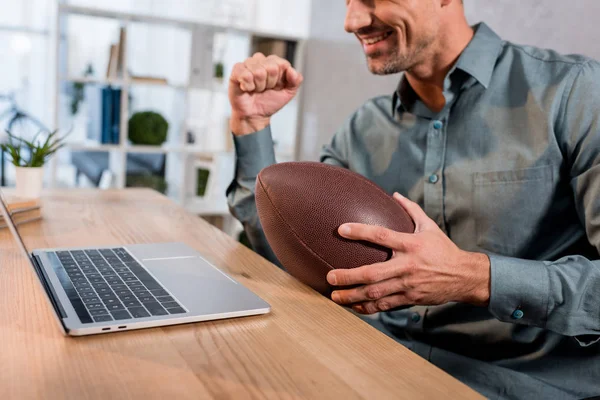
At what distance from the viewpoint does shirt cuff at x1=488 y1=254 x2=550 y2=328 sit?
105 cm

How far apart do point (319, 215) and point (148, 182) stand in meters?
3.19

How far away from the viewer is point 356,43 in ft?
10.8

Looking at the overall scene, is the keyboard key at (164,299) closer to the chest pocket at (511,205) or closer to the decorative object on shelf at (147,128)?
the chest pocket at (511,205)

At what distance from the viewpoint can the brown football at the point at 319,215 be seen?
946mm

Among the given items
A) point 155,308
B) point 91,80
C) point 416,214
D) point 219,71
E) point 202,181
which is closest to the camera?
point 155,308

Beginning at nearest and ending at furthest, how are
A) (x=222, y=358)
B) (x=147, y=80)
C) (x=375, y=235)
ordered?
(x=222, y=358), (x=375, y=235), (x=147, y=80)

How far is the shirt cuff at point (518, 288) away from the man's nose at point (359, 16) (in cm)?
72

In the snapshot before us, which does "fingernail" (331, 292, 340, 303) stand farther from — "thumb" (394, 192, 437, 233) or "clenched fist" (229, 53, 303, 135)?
"clenched fist" (229, 53, 303, 135)

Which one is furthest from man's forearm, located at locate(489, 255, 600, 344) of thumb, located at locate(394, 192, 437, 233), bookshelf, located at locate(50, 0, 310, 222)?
bookshelf, located at locate(50, 0, 310, 222)

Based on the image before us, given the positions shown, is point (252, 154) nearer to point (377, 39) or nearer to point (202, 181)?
point (377, 39)

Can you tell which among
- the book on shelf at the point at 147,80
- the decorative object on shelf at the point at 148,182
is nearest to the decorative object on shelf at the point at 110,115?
the book on shelf at the point at 147,80

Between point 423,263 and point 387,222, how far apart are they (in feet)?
0.28

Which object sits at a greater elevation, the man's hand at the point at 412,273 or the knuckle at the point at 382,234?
the knuckle at the point at 382,234

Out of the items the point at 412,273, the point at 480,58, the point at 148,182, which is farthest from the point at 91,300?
the point at 148,182
